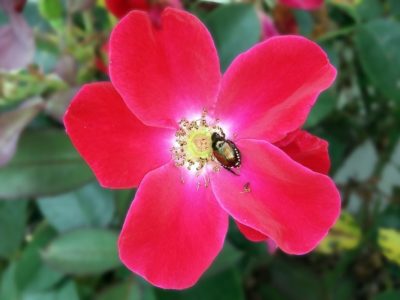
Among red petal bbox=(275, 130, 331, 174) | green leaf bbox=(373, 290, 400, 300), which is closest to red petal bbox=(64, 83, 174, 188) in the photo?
red petal bbox=(275, 130, 331, 174)

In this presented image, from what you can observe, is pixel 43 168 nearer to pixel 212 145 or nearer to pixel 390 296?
pixel 212 145

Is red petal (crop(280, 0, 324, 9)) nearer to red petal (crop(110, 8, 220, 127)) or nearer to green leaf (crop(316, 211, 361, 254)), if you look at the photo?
red petal (crop(110, 8, 220, 127))

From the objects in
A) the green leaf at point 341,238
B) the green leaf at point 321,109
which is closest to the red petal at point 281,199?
the green leaf at point 321,109

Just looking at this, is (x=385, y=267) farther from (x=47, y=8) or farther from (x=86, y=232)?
(x=47, y=8)

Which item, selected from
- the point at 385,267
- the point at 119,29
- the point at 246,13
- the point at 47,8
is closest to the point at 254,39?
the point at 246,13

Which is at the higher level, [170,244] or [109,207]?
[170,244]

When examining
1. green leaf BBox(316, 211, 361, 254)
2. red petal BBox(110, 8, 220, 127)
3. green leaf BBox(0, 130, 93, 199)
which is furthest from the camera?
green leaf BBox(316, 211, 361, 254)
